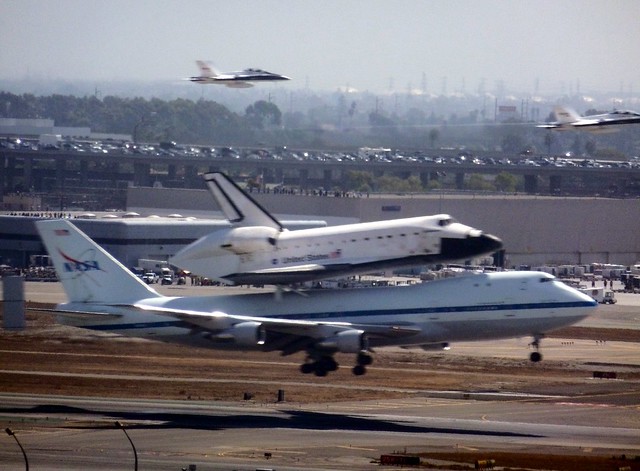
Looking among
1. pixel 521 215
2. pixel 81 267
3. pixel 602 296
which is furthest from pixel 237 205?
pixel 521 215

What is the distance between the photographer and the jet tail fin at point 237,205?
7012 cm

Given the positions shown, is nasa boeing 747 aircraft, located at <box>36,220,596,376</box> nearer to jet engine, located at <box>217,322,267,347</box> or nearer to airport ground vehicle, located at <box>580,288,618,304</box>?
jet engine, located at <box>217,322,267,347</box>

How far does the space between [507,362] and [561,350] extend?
330 inches

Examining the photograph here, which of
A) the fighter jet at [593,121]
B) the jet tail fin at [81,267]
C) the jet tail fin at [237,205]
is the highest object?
the fighter jet at [593,121]

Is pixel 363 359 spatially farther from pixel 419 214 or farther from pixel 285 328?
pixel 419 214

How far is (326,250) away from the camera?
67.6m

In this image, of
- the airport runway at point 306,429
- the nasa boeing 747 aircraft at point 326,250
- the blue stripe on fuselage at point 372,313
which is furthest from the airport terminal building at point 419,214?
the blue stripe on fuselage at point 372,313

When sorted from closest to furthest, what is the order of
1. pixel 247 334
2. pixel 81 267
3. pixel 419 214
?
pixel 247 334, pixel 81 267, pixel 419 214

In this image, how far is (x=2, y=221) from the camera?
132m

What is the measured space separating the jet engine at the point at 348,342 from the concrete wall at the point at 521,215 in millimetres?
85771

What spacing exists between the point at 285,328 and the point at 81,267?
12.4 meters

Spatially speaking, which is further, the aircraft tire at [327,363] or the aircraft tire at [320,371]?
the aircraft tire at [320,371]

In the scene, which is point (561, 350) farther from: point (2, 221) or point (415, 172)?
point (415, 172)

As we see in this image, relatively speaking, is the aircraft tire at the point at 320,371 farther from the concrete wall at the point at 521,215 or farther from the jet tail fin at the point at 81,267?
the concrete wall at the point at 521,215
